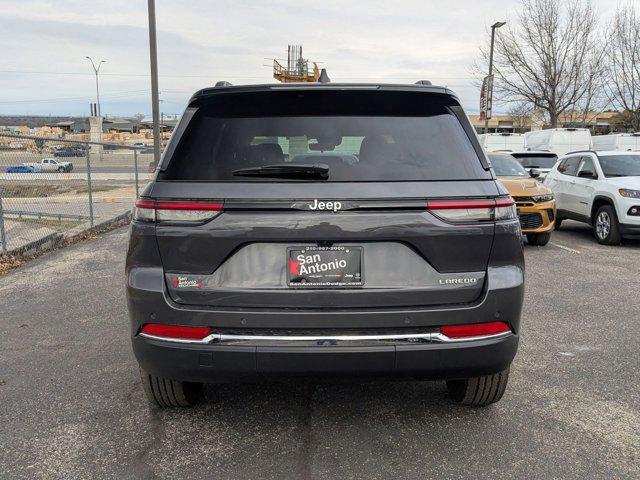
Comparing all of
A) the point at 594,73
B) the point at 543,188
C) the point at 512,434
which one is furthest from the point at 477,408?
the point at 594,73

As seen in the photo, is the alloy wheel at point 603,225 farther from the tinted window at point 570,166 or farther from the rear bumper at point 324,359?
the rear bumper at point 324,359

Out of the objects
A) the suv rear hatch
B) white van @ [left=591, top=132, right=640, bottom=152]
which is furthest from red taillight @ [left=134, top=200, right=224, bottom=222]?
white van @ [left=591, top=132, right=640, bottom=152]

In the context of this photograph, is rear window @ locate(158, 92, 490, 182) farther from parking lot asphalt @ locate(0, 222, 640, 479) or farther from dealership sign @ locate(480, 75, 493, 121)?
dealership sign @ locate(480, 75, 493, 121)

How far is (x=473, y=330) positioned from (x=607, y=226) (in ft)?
27.1

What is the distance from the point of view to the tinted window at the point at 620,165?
981cm

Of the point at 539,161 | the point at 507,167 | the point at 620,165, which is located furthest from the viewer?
the point at 539,161

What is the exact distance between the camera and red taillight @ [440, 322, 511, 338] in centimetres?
258

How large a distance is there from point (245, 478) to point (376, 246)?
127 cm

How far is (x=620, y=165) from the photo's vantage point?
10.0 meters

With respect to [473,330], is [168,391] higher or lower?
lower

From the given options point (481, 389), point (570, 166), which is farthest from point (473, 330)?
point (570, 166)

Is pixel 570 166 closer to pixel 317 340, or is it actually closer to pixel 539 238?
pixel 539 238

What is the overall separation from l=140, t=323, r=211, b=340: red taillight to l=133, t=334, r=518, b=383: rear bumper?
0.12ft

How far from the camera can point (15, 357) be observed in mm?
4234
